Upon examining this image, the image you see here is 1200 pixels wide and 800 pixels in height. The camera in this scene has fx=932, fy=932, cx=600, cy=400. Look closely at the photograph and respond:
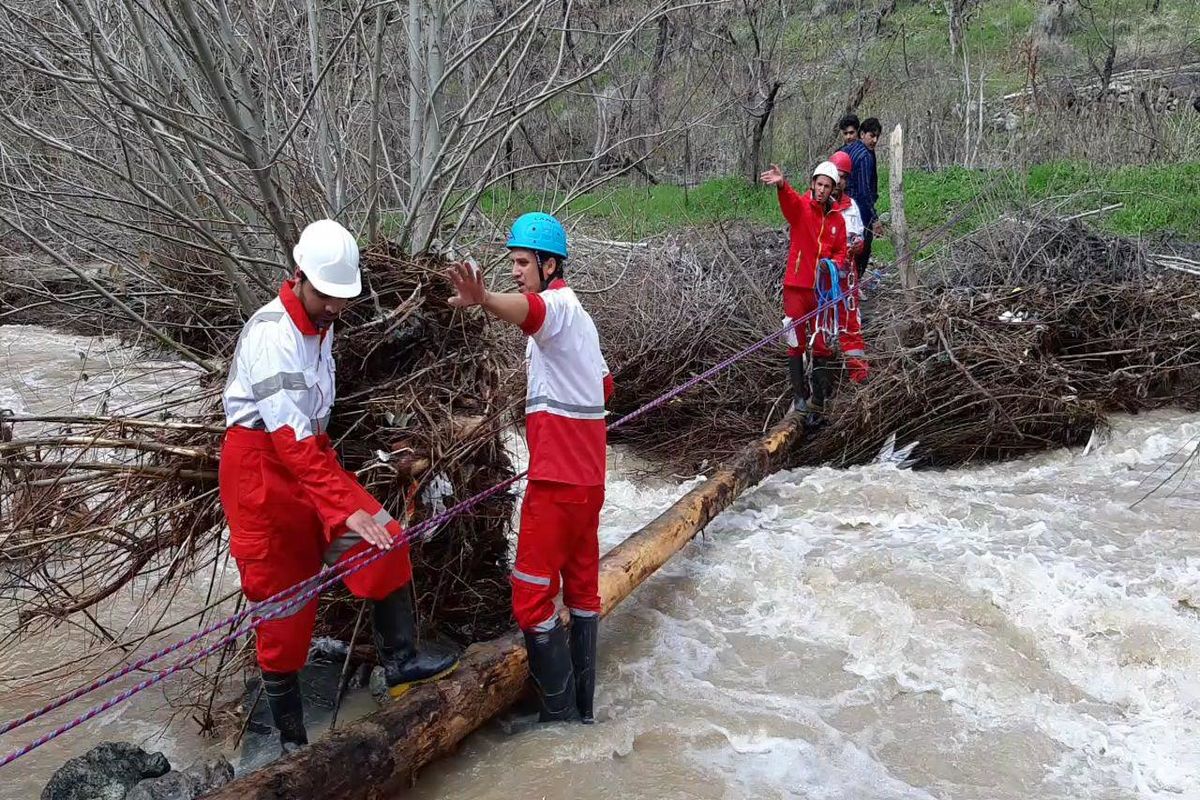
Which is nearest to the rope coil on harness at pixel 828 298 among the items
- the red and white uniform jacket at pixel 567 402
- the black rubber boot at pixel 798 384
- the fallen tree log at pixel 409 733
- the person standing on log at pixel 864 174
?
the black rubber boot at pixel 798 384

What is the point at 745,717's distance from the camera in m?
4.02

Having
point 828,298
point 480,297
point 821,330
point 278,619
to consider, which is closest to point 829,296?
point 828,298

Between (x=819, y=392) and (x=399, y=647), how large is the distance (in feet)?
15.5

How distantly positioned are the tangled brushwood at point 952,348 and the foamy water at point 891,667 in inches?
33.3

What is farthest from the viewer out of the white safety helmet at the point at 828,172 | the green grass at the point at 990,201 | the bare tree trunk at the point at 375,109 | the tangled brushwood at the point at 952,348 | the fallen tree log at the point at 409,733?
the green grass at the point at 990,201

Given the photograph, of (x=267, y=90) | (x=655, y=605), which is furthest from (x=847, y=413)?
(x=267, y=90)

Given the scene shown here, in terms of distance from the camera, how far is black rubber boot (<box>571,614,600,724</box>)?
3932 mm

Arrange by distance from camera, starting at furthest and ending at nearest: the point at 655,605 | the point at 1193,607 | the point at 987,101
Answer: the point at 987,101 < the point at 655,605 < the point at 1193,607

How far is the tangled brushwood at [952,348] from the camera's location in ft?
23.3

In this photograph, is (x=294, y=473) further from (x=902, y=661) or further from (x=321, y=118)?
(x=321, y=118)

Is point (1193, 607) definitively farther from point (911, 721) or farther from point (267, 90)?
point (267, 90)

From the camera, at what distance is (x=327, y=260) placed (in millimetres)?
3232

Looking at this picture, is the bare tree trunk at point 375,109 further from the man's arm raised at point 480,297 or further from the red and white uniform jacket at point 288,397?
the man's arm raised at point 480,297

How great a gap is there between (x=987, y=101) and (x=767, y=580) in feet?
46.4
